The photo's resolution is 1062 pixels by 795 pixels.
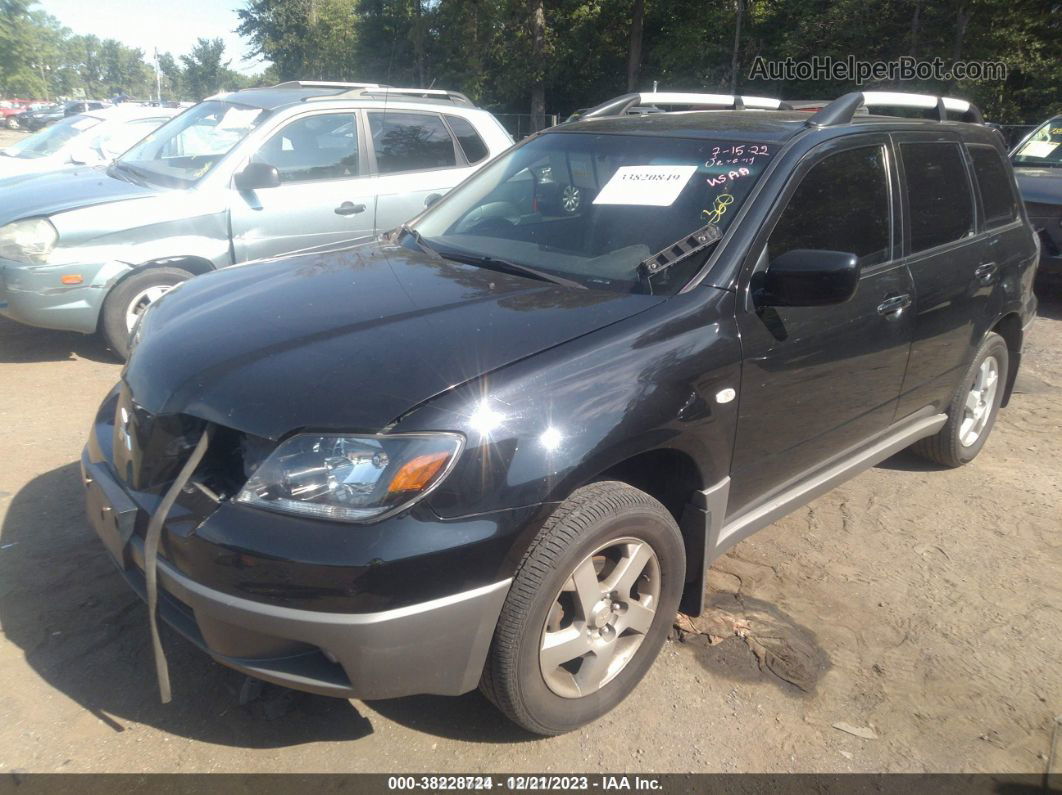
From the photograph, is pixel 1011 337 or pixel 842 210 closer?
pixel 842 210

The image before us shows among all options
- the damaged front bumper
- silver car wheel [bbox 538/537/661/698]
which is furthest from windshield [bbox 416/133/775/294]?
the damaged front bumper

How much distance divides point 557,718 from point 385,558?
0.87 meters

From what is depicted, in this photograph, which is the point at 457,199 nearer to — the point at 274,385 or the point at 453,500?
the point at 274,385

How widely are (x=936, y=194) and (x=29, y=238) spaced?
5274mm

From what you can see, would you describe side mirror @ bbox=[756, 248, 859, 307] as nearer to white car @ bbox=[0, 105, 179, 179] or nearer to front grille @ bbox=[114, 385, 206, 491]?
front grille @ bbox=[114, 385, 206, 491]

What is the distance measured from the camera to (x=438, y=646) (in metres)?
2.23

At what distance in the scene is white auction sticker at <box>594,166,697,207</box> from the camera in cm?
321

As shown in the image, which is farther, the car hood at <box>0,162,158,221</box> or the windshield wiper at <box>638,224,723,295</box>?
the car hood at <box>0,162,158,221</box>

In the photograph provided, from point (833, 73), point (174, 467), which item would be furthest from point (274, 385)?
point (833, 73)

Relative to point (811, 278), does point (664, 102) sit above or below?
above

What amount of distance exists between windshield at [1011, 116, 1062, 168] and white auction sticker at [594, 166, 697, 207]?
326 inches

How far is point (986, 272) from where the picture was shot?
4.16m

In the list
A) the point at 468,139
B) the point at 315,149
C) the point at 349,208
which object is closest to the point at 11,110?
the point at 468,139

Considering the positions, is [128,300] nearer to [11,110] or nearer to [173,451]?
[173,451]
